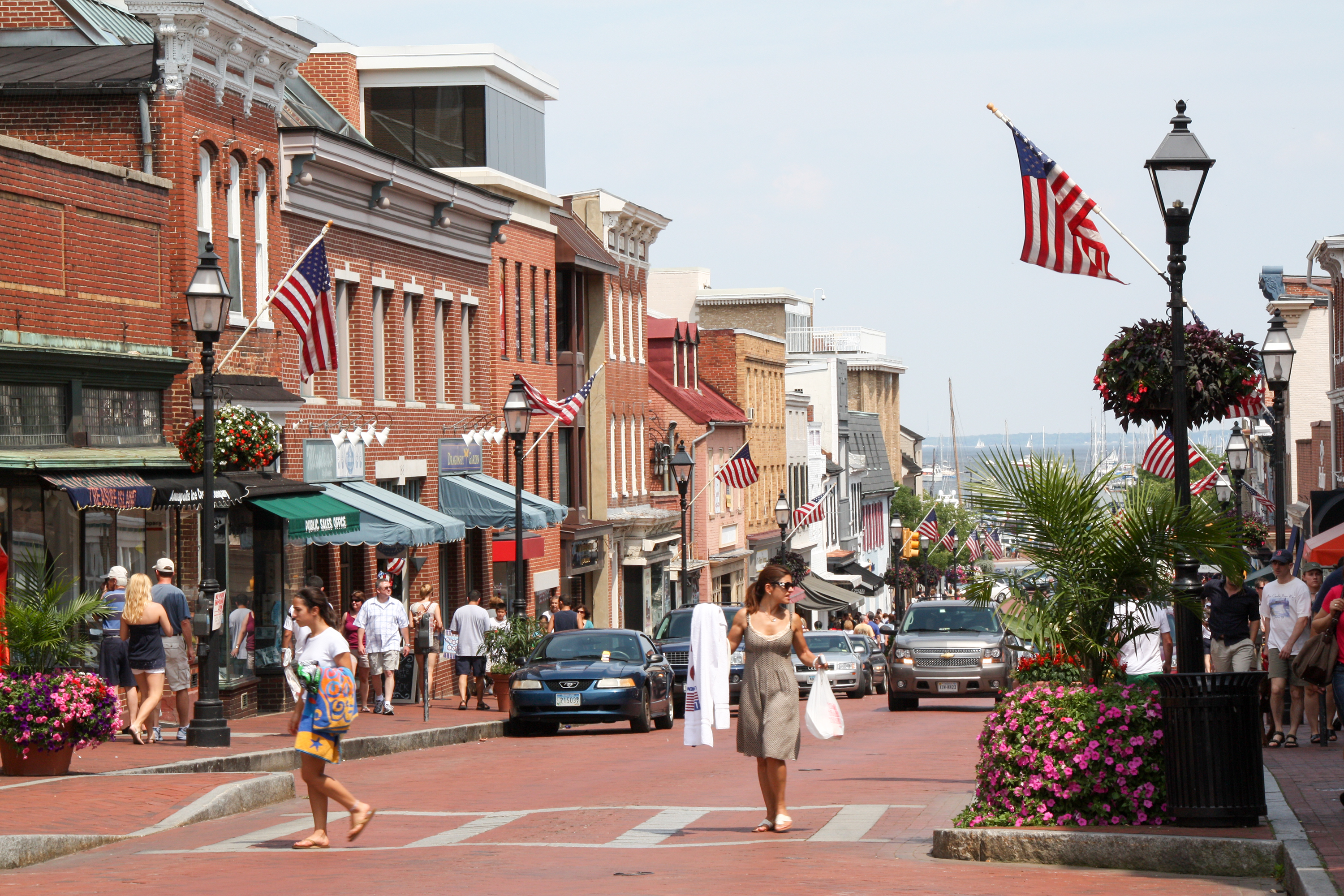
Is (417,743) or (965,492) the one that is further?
(417,743)

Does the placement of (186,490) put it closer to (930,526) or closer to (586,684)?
(586,684)

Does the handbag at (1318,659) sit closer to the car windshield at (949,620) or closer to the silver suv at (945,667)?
the silver suv at (945,667)

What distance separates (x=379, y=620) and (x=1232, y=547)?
48.0ft

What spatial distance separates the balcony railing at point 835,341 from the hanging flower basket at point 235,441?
6562 centimetres

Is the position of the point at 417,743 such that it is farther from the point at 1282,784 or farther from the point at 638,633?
the point at 1282,784

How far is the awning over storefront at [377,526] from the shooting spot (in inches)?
1103

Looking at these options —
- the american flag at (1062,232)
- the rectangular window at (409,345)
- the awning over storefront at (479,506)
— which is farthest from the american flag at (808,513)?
the american flag at (1062,232)

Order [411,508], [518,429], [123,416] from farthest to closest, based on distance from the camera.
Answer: [411,508] → [518,429] → [123,416]

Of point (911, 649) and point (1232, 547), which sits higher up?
point (1232, 547)

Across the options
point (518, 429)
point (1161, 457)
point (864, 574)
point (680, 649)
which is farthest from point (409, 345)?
point (864, 574)

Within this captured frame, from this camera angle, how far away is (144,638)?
63.3 ft

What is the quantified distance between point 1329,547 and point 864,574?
60302 mm

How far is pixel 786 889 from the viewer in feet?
32.9

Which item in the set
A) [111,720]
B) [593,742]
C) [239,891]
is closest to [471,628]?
[593,742]
